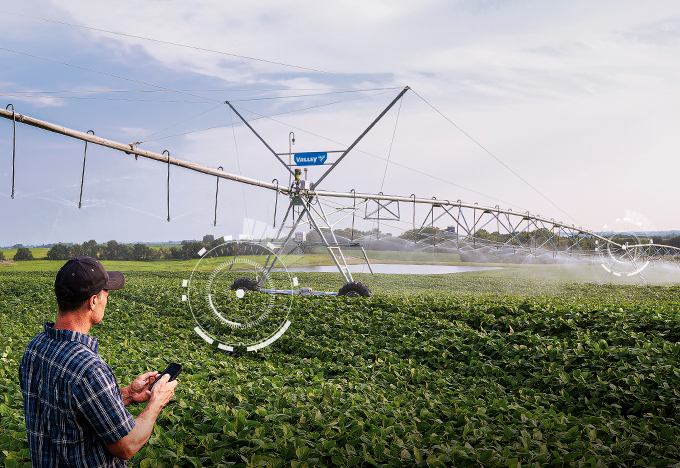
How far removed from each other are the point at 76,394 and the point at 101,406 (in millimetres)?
130

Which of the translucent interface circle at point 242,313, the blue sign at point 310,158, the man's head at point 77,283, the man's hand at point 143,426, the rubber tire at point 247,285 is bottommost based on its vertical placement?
the translucent interface circle at point 242,313

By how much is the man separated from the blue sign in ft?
36.3

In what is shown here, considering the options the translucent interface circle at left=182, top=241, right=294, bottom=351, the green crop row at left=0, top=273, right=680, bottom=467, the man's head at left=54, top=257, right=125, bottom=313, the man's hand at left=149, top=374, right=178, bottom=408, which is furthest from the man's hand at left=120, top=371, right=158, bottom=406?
the translucent interface circle at left=182, top=241, right=294, bottom=351

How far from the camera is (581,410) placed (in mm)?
5957

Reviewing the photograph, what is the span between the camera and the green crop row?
404cm

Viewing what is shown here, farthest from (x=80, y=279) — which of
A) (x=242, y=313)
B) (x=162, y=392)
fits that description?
(x=242, y=313)

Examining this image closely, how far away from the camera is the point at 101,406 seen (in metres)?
2.21

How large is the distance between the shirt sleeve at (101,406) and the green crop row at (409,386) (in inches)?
64.0

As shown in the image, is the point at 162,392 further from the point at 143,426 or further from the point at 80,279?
the point at 80,279

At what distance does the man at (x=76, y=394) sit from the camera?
2225 mm

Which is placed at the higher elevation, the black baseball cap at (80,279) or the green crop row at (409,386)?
the black baseball cap at (80,279)

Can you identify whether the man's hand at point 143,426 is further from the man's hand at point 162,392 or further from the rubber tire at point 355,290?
the rubber tire at point 355,290

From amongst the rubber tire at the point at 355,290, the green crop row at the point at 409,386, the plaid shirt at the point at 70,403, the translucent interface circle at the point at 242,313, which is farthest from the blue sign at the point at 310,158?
the plaid shirt at the point at 70,403

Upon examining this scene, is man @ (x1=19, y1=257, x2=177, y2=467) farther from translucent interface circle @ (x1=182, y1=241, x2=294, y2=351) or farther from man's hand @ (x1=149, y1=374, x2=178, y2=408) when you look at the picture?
translucent interface circle @ (x1=182, y1=241, x2=294, y2=351)
